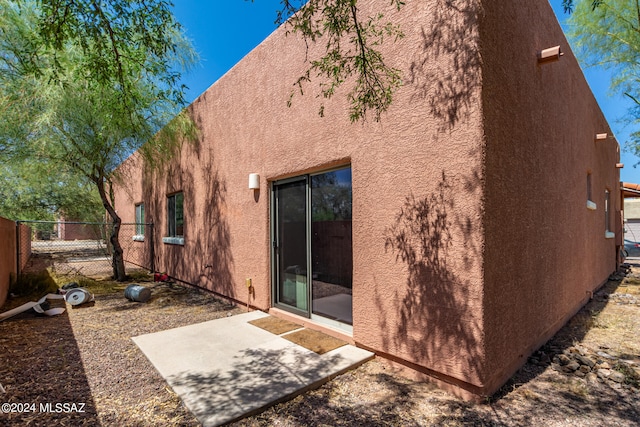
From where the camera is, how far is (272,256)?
5.41m

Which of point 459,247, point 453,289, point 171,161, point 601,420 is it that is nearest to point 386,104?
point 459,247

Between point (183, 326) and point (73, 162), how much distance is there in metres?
5.93

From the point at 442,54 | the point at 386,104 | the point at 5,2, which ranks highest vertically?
the point at 5,2

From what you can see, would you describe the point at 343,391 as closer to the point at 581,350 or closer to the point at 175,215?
the point at 581,350

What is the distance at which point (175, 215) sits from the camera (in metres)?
9.03

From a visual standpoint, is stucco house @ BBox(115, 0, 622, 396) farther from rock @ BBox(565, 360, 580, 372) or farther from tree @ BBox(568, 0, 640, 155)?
tree @ BBox(568, 0, 640, 155)

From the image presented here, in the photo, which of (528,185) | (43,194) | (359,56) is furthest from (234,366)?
(43,194)

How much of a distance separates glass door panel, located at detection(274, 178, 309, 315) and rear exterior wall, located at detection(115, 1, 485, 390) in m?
0.21

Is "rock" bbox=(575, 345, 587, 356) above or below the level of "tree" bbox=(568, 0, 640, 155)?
below

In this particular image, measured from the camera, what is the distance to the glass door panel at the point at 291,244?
4.94 metres

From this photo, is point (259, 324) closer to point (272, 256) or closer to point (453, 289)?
point (272, 256)

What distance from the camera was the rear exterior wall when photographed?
2.94 meters

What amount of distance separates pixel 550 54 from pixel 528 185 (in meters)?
1.69

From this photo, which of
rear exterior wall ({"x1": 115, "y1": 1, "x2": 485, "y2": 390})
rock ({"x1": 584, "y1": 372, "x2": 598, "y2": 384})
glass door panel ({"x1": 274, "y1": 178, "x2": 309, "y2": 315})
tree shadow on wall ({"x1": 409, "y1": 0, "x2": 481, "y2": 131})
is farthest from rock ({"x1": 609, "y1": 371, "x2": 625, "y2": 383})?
glass door panel ({"x1": 274, "y1": 178, "x2": 309, "y2": 315})
